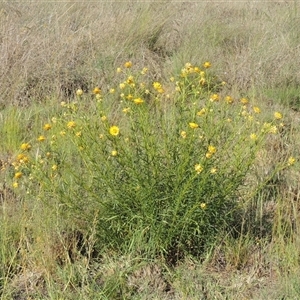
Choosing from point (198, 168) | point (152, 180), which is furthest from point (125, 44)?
point (198, 168)

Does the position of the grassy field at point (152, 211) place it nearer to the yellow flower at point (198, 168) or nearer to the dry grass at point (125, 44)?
the yellow flower at point (198, 168)

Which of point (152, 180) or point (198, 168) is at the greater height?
point (198, 168)

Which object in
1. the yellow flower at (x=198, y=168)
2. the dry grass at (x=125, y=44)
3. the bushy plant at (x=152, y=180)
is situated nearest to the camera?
the yellow flower at (x=198, y=168)

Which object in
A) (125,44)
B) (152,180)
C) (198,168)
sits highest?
(198,168)

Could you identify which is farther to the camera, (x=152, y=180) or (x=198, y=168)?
(x=152, y=180)

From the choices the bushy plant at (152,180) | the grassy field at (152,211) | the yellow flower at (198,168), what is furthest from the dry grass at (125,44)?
the yellow flower at (198,168)

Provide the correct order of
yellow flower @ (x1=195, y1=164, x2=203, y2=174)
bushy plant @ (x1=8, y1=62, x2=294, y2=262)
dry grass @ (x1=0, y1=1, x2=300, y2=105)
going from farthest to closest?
dry grass @ (x1=0, y1=1, x2=300, y2=105), bushy plant @ (x1=8, y1=62, x2=294, y2=262), yellow flower @ (x1=195, y1=164, x2=203, y2=174)

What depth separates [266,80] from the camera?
501cm

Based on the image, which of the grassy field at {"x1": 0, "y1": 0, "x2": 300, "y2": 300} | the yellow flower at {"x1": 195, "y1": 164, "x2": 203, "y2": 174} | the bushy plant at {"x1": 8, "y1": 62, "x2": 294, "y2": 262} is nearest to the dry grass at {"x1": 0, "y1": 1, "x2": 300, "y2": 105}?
the grassy field at {"x1": 0, "y1": 0, "x2": 300, "y2": 300}

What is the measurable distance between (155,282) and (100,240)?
→ 364mm

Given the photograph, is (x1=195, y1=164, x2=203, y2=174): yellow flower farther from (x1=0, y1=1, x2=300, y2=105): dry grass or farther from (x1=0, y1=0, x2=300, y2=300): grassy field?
(x1=0, y1=1, x2=300, y2=105): dry grass

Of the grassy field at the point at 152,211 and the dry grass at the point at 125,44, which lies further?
the dry grass at the point at 125,44

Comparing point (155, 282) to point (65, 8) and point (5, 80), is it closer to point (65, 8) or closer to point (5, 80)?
point (5, 80)

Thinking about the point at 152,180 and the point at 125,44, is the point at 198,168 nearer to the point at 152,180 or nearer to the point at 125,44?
the point at 152,180
